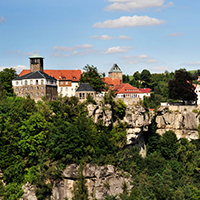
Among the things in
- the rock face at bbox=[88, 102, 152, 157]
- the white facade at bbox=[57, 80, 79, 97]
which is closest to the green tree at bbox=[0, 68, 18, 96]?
the white facade at bbox=[57, 80, 79, 97]

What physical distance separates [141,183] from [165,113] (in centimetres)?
2360

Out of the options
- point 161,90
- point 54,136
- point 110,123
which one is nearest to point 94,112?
point 110,123

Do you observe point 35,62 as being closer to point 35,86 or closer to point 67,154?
point 35,86

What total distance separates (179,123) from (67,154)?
31.1m

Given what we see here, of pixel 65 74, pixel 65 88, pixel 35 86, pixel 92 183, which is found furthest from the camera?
pixel 65 74

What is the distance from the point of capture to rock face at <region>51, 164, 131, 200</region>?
5144cm

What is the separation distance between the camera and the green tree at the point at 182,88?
70.4 metres

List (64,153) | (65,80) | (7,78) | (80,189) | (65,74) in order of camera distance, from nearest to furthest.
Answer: (80,189), (64,153), (7,78), (65,80), (65,74)

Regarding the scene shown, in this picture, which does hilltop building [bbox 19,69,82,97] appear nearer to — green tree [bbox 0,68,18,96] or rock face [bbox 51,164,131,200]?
green tree [bbox 0,68,18,96]

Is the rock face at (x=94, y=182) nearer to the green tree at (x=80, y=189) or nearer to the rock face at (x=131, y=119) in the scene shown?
the green tree at (x=80, y=189)

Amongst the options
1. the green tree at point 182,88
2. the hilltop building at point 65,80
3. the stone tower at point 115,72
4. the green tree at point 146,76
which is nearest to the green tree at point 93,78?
the hilltop building at point 65,80

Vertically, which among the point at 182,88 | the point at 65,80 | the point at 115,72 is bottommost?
the point at 182,88

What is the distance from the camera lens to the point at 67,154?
172 ft

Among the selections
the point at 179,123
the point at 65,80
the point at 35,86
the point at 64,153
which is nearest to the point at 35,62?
the point at 35,86
